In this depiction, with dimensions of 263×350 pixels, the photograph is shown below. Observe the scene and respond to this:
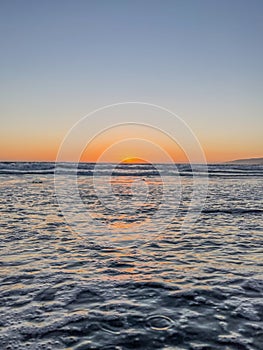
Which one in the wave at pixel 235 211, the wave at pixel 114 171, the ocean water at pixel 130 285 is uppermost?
the wave at pixel 114 171

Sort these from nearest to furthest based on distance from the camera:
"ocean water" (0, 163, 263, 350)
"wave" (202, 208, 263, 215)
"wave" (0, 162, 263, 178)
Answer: "ocean water" (0, 163, 263, 350), "wave" (202, 208, 263, 215), "wave" (0, 162, 263, 178)

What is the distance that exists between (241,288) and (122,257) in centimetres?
267

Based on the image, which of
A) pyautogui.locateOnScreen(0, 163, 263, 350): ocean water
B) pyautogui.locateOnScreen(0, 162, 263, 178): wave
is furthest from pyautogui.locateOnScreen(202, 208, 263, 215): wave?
pyautogui.locateOnScreen(0, 162, 263, 178): wave

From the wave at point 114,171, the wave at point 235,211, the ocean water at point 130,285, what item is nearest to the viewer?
the ocean water at point 130,285

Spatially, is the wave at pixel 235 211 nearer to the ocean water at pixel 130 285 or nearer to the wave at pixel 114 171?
the ocean water at pixel 130 285

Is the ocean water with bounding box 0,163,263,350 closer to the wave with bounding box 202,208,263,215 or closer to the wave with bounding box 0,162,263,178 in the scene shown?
the wave with bounding box 202,208,263,215

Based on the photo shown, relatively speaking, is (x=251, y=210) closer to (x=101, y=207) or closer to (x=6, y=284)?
(x=101, y=207)

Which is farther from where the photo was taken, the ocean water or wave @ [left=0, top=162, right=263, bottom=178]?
wave @ [left=0, top=162, right=263, bottom=178]

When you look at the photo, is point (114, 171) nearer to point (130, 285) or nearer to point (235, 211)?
point (235, 211)

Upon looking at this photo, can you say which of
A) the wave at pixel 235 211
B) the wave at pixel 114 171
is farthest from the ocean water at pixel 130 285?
the wave at pixel 114 171

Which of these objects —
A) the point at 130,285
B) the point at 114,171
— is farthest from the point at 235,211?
the point at 114,171

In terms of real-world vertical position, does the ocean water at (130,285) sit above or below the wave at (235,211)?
below

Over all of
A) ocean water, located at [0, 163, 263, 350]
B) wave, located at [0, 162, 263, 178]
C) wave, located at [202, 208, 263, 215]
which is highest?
wave, located at [0, 162, 263, 178]

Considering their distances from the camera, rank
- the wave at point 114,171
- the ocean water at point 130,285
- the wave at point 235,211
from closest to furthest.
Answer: the ocean water at point 130,285, the wave at point 235,211, the wave at point 114,171
